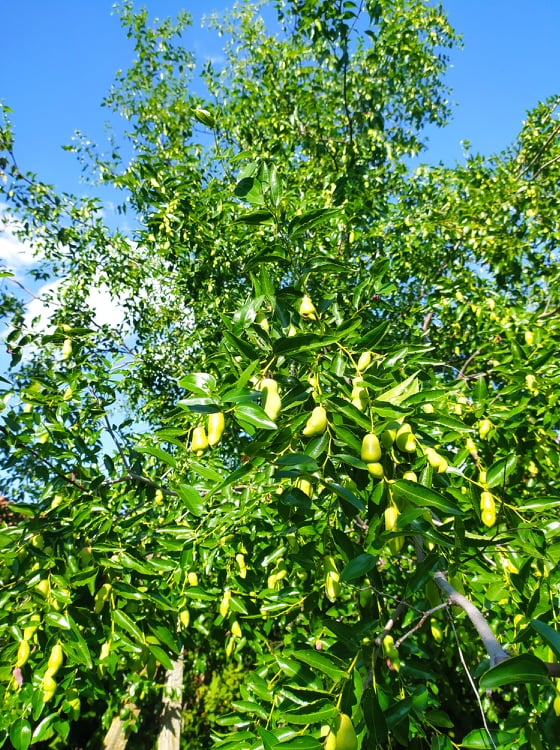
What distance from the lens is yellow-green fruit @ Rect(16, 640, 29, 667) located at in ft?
3.95

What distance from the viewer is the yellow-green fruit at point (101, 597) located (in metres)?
1.32

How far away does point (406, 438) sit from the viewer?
101cm

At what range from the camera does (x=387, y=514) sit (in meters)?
0.95

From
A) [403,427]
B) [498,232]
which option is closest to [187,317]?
[498,232]

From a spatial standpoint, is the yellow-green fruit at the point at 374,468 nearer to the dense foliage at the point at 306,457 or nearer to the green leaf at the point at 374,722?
the dense foliage at the point at 306,457

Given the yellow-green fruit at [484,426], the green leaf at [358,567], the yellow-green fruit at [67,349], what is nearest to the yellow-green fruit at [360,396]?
the green leaf at [358,567]

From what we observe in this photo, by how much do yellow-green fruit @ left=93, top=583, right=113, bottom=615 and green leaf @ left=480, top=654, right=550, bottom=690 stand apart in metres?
1.07

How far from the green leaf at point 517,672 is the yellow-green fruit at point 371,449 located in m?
0.41

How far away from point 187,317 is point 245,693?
142 inches

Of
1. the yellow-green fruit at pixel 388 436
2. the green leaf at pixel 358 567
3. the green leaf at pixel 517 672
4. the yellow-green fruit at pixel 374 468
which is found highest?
the yellow-green fruit at pixel 388 436

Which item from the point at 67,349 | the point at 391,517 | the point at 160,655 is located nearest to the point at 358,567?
the point at 391,517

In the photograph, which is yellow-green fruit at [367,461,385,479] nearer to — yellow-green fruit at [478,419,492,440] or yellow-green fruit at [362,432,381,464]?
yellow-green fruit at [362,432,381,464]

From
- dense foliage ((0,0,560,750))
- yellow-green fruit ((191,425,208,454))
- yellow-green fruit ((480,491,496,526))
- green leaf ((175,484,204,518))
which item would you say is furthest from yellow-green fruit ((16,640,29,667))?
yellow-green fruit ((480,491,496,526))

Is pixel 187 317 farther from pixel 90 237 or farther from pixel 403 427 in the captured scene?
pixel 403 427
